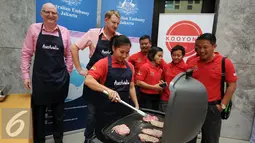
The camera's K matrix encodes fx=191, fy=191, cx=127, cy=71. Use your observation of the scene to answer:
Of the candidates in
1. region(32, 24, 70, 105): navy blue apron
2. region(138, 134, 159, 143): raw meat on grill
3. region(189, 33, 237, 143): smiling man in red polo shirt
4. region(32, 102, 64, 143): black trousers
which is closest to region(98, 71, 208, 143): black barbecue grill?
region(138, 134, 159, 143): raw meat on grill

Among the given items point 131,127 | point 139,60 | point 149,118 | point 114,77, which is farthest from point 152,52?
point 131,127

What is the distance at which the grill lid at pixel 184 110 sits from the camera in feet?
2.74

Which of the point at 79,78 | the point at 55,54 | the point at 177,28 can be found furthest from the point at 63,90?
the point at 177,28

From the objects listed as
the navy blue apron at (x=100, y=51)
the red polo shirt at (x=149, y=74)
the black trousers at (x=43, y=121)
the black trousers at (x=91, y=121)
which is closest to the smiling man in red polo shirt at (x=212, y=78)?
the red polo shirt at (x=149, y=74)

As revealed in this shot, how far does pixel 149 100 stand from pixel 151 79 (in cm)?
25

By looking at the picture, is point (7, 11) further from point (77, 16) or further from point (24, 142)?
point (24, 142)

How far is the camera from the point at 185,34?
2.80m

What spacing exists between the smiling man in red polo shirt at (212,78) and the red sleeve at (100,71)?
0.83 metres

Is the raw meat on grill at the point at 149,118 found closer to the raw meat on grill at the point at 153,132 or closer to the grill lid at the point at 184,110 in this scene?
the raw meat on grill at the point at 153,132

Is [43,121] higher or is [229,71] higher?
[229,71]

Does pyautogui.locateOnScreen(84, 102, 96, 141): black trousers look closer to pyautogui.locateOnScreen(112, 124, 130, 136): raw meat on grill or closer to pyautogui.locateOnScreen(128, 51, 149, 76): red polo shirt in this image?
pyautogui.locateOnScreen(112, 124, 130, 136): raw meat on grill

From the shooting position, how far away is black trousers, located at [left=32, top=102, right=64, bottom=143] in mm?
1915

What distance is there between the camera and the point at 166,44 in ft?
9.49

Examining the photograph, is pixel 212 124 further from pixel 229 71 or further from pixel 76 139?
pixel 76 139
